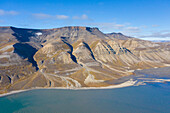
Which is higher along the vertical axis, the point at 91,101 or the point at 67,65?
the point at 67,65

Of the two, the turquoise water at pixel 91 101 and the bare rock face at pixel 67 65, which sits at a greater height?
the bare rock face at pixel 67 65

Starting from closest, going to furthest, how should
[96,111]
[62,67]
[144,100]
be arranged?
[96,111]
[144,100]
[62,67]

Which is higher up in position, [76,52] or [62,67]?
[76,52]

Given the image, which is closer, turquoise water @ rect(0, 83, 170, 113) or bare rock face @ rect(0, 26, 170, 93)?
turquoise water @ rect(0, 83, 170, 113)

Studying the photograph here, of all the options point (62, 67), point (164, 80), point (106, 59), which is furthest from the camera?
point (106, 59)

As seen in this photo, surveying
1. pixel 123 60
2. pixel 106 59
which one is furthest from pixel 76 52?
pixel 123 60

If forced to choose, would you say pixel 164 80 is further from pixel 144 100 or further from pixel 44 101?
pixel 44 101

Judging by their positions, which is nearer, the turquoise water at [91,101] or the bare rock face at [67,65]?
the turquoise water at [91,101]

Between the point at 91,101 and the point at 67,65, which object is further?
the point at 67,65
